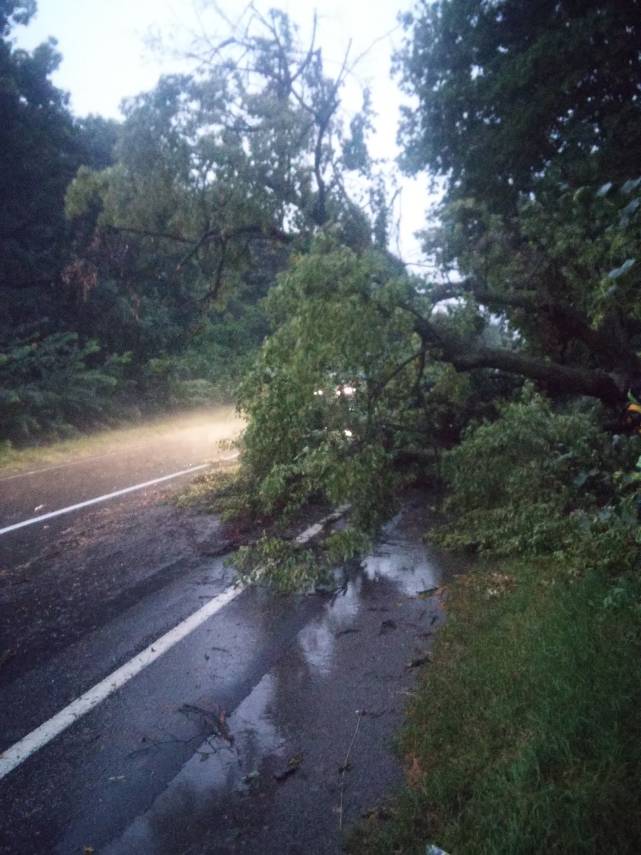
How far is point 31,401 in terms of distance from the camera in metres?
15.5

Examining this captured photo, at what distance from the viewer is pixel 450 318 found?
28.5 feet

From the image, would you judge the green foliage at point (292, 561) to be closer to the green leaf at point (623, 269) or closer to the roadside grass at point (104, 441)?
the green leaf at point (623, 269)

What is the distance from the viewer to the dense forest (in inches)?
128

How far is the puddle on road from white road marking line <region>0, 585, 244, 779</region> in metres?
0.91

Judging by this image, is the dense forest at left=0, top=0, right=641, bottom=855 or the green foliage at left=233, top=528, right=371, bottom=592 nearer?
the dense forest at left=0, top=0, right=641, bottom=855

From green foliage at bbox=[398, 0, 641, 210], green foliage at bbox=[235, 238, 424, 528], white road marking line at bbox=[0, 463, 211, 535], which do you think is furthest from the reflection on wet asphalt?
green foliage at bbox=[398, 0, 641, 210]

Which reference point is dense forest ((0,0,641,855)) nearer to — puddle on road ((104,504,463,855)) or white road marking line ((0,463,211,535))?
puddle on road ((104,504,463,855))

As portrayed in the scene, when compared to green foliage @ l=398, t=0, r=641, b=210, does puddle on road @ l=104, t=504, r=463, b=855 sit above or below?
below

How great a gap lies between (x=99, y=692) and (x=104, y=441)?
12593 mm

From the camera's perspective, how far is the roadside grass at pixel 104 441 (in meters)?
13.3

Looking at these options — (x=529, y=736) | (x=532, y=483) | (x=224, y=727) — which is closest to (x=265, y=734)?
(x=224, y=727)

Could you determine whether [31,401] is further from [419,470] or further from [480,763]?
[480,763]

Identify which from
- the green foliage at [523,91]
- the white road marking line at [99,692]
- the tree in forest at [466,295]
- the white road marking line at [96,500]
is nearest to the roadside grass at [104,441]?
the white road marking line at [96,500]

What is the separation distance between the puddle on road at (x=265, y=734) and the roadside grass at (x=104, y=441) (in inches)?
254
